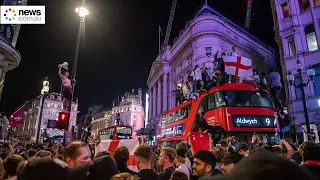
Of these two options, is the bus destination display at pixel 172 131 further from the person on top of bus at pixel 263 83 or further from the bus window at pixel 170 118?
the person on top of bus at pixel 263 83

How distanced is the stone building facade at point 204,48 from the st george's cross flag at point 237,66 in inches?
892

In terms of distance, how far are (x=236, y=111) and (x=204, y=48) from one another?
1061 inches

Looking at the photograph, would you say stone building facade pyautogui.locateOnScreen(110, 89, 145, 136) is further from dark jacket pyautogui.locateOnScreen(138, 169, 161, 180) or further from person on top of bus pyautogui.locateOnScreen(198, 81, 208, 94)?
dark jacket pyautogui.locateOnScreen(138, 169, 161, 180)

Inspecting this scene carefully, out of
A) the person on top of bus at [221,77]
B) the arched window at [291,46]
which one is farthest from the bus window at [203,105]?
the arched window at [291,46]

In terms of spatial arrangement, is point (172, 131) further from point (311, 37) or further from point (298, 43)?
point (311, 37)

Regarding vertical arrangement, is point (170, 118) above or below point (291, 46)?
below

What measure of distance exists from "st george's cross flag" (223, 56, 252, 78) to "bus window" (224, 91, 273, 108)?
1.46 m

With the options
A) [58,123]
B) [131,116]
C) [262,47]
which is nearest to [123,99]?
[131,116]

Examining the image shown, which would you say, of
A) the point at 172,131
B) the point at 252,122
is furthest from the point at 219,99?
the point at 172,131

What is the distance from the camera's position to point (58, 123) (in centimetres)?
1277

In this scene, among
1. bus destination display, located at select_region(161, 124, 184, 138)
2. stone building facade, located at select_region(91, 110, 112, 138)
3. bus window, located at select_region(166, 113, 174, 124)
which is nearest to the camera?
bus destination display, located at select_region(161, 124, 184, 138)

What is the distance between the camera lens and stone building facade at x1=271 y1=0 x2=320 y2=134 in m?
23.4

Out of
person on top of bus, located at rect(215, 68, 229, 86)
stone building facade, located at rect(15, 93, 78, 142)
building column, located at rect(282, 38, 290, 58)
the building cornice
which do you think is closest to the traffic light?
the building cornice

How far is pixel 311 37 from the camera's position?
969 inches
